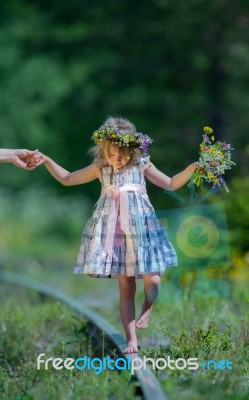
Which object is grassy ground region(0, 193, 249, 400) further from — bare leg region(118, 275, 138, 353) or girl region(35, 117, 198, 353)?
girl region(35, 117, 198, 353)

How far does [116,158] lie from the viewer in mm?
6055

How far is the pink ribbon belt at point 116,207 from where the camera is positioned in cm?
593

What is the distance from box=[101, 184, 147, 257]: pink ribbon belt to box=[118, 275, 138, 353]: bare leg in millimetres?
218

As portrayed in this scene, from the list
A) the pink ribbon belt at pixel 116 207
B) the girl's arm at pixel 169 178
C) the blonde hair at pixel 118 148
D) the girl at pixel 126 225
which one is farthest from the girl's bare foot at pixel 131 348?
the blonde hair at pixel 118 148

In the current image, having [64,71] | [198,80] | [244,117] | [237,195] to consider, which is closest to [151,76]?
[198,80]

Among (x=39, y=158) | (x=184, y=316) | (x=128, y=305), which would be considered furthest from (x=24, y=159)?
(x=184, y=316)

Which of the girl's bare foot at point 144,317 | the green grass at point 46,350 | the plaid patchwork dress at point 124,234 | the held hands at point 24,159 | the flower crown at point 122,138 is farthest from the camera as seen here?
the held hands at point 24,159

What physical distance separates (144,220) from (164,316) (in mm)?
2512

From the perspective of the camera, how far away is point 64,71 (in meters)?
26.8

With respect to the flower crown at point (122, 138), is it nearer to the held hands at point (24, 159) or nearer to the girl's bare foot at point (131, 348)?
the held hands at point (24, 159)

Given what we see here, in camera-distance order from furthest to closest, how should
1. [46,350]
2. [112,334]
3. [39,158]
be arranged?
1. [46,350]
2. [112,334]
3. [39,158]

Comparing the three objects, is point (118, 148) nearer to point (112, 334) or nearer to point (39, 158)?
point (39, 158)

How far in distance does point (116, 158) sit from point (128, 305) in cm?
81

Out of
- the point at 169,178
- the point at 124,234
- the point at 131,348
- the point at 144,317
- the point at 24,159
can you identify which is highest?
the point at 24,159
